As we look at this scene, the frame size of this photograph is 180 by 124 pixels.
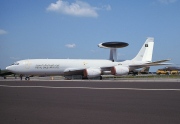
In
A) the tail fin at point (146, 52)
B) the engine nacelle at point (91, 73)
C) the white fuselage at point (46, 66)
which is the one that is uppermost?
the tail fin at point (146, 52)

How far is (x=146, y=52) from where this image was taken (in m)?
49.9

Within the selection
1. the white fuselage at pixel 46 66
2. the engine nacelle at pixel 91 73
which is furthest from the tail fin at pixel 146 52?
the engine nacelle at pixel 91 73

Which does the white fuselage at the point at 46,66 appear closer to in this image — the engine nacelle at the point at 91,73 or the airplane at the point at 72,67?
the airplane at the point at 72,67

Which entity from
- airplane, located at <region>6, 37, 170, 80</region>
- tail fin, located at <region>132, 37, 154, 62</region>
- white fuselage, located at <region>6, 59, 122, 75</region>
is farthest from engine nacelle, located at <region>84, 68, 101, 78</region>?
tail fin, located at <region>132, 37, 154, 62</region>

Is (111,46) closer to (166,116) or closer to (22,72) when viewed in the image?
(22,72)

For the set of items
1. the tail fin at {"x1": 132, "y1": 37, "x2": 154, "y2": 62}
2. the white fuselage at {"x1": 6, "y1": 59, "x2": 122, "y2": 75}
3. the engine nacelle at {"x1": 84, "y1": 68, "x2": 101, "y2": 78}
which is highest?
the tail fin at {"x1": 132, "y1": 37, "x2": 154, "y2": 62}

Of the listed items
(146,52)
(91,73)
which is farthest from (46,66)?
(146,52)

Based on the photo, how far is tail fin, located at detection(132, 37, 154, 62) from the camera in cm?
4941

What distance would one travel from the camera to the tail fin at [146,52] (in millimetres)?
49406

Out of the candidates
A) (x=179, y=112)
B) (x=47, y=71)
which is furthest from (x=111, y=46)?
(x=179, y=112)

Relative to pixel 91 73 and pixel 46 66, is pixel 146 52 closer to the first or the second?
pixel 91 73

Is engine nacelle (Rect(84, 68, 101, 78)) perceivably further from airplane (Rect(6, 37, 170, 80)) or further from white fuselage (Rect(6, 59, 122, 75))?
white fuselage (Rect(6, 59, 122, 75))

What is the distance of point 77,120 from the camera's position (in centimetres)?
654

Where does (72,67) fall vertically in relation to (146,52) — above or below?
below
